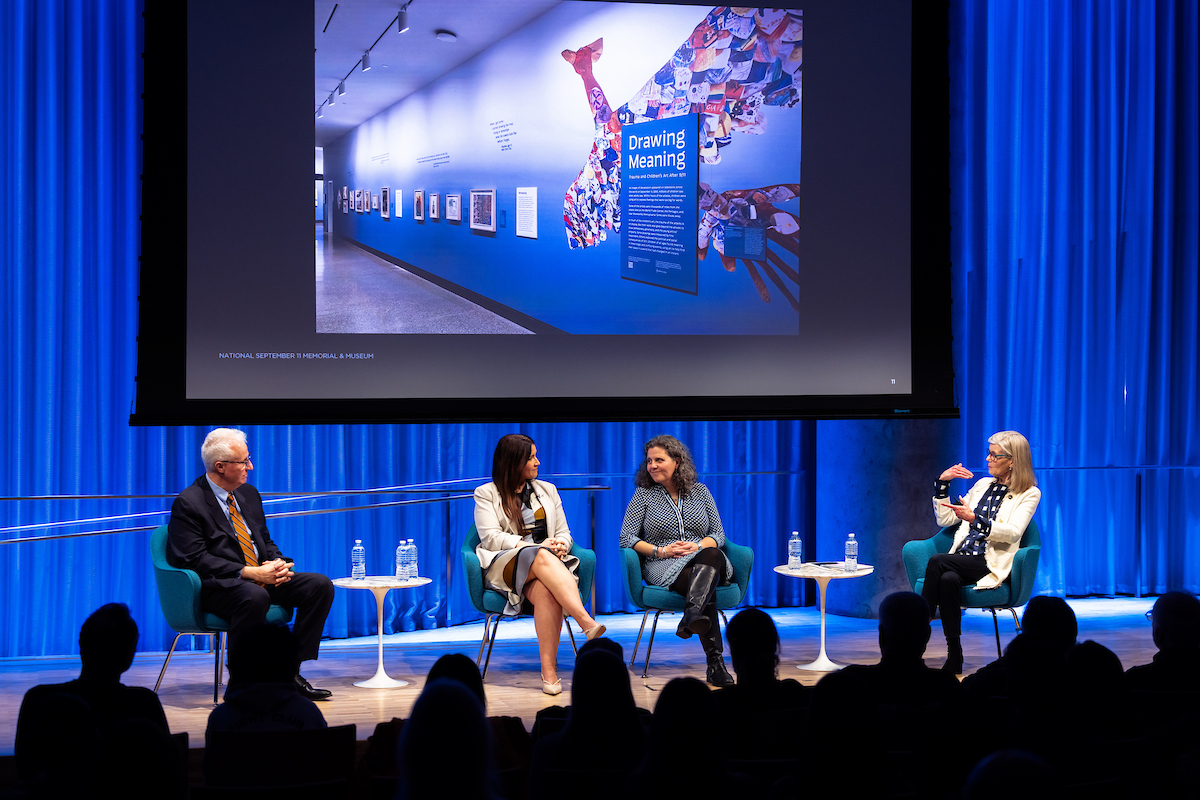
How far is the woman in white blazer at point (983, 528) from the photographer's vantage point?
5.04 meters

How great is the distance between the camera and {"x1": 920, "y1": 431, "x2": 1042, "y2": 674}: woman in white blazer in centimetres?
504

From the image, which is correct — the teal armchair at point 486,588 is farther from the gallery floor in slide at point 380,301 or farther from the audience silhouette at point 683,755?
the audience silhouette at point 683,755

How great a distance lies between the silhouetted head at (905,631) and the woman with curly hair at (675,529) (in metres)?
2.02

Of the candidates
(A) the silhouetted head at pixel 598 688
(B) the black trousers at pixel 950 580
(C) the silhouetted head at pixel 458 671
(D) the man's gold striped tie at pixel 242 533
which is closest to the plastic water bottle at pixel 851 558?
(B) the black trousers at pixel 950 580

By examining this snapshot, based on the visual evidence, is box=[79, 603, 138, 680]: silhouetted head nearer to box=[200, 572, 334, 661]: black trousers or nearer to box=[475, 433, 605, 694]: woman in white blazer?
box=[200, 572, 334, 661]: black trousers

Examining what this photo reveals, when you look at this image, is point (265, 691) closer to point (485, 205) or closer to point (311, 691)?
point (311, 691)

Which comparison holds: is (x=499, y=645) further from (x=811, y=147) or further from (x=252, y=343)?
(x=811, y=147)

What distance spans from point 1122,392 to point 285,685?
20.3 ft

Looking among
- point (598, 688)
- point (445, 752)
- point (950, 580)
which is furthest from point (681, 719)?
point (950, 580)

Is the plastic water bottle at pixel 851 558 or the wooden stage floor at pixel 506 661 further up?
the plastic water bottle at pixel 851 558

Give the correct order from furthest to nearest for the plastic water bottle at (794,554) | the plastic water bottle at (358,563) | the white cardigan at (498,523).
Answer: the plastic water bottle at (794,554)
the plastic water bottle at (358,563)
the white cardigan at (498,523)

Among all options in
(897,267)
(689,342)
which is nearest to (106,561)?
(689,342)

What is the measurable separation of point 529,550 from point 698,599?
81 cm

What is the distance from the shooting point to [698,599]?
4.91m
